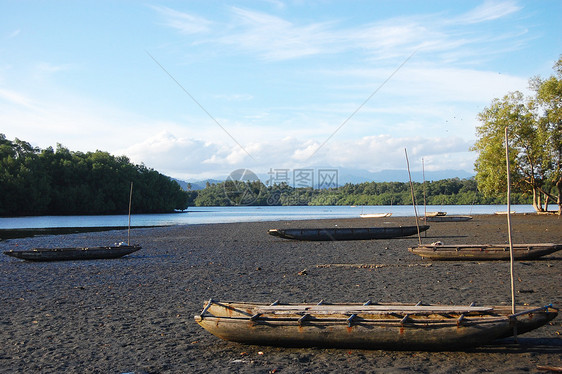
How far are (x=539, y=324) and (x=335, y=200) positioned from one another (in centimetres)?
18557

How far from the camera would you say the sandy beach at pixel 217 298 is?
276 inches

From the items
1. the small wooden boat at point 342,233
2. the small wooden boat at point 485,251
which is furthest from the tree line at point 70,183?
the small wooden boat at point 485,251

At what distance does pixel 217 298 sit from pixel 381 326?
5830mm

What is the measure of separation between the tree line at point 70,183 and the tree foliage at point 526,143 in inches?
2785

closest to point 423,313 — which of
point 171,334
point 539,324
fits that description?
point 539,324

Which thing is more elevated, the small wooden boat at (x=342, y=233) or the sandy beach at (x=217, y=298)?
the small wooden boat at (x=342, y=233)

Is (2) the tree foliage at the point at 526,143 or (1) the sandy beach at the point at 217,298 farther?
(2) the tree foliage at the point at 526,143

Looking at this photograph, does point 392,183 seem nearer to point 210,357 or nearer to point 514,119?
point 514,119

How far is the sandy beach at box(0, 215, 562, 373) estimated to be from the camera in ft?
23.0

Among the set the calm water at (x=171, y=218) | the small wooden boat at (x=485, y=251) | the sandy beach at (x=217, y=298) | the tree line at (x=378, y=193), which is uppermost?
the tree line at (x=378, y=193)

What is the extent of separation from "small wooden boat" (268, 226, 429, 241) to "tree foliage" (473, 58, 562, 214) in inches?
896

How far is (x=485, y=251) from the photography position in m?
17.1

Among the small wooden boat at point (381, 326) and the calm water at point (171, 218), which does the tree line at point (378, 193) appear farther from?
the small wooden boat at point (381, 326)

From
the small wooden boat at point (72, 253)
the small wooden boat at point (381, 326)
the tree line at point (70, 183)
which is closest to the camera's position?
the small wooden boat at point (381, 326)
